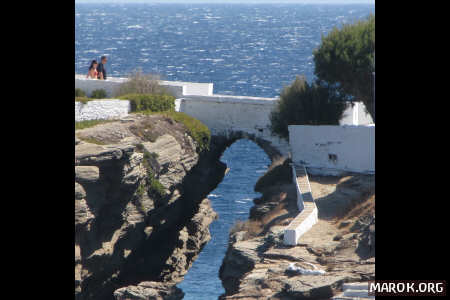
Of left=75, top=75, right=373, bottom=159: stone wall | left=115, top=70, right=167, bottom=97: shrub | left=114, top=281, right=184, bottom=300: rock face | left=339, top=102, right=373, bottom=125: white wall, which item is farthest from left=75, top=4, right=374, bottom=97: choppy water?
left=114, top=281, right=184, bottom=300: rock face

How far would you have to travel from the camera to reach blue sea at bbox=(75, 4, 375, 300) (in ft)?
146

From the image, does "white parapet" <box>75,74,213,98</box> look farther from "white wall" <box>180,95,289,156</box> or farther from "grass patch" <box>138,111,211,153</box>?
"grass patch" <box>138,111,211,153</box>

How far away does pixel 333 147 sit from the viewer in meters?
33.4

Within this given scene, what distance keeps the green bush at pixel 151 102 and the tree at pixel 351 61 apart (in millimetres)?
7209

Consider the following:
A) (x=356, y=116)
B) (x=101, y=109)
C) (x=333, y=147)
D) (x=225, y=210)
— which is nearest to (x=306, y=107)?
(x=356, y=116)

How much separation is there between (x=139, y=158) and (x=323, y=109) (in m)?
9.33

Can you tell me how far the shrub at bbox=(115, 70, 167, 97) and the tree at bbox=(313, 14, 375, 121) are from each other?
818 centimetres

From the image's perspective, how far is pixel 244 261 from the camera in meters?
25.3

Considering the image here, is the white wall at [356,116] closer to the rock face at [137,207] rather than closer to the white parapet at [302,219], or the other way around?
the white parapet at [302,219]

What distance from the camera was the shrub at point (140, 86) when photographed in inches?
1519

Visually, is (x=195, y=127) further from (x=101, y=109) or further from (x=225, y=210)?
(x=225, y=210)
